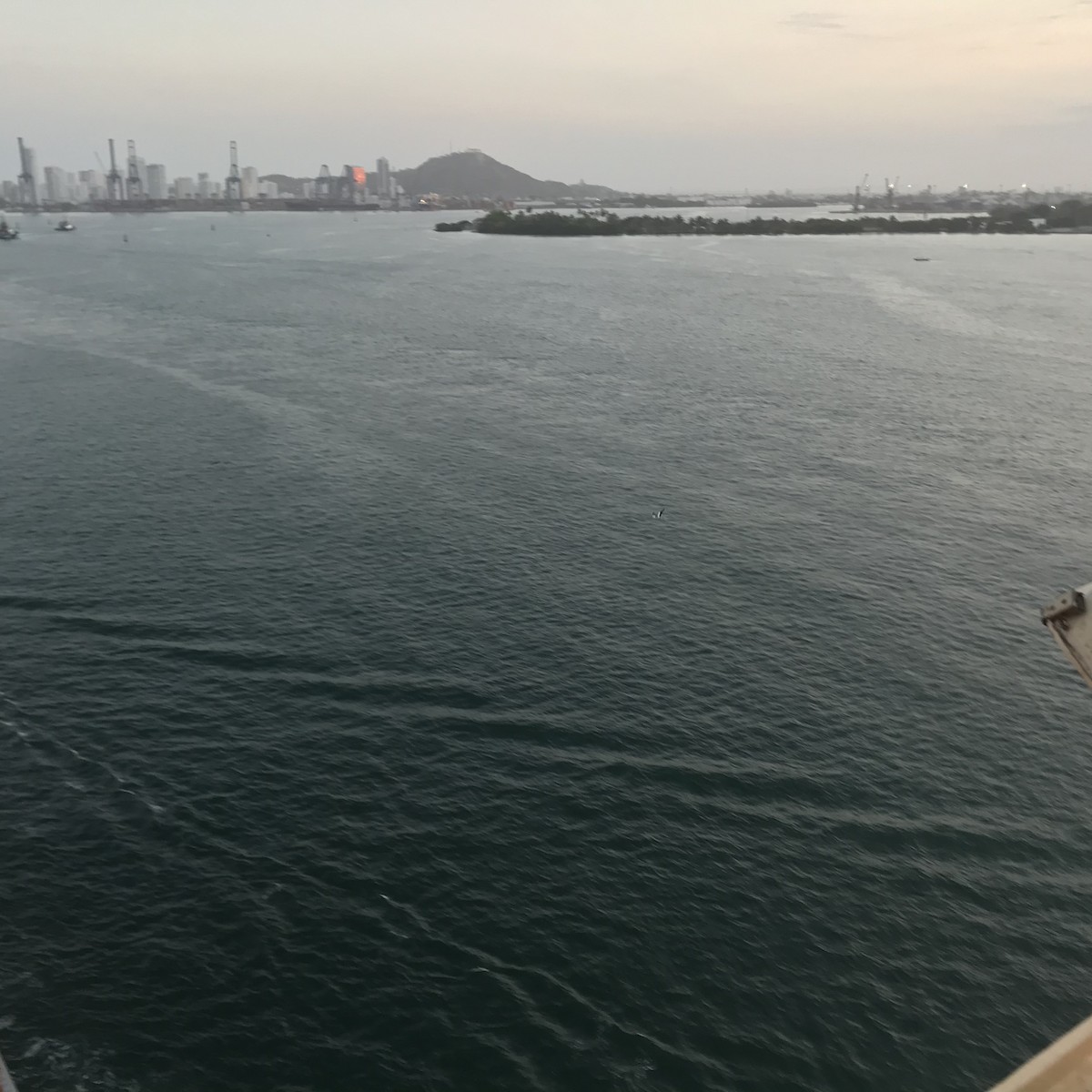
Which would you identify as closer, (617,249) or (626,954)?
(626,954)

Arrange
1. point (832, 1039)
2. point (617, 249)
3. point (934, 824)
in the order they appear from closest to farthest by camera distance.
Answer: point (832, 1039), point (934, 824), point (617, 249)

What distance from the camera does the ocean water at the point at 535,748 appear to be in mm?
22453

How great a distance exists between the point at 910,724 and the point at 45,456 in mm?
48745

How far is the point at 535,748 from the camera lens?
31484mm

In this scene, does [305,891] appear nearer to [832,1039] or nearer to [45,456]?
[832,1039]

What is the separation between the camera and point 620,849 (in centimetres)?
2730

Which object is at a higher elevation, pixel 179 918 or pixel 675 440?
pixel 675 440

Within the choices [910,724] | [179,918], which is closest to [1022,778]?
[910,724]

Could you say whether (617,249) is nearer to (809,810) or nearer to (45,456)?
(45,456)

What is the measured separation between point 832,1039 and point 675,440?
44.2 meters

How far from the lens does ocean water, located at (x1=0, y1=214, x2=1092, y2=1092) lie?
22.5m

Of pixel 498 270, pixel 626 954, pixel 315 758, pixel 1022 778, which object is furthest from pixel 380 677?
pixel 498 270

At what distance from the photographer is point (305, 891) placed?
25781mm

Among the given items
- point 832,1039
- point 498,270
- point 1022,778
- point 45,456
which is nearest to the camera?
point 832,1039
